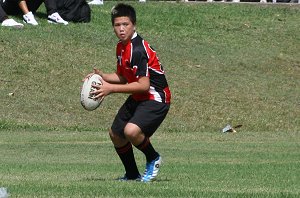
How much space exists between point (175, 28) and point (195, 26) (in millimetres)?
1136

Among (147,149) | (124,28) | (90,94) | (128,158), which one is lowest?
(128,158)

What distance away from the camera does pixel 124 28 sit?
11.4 m

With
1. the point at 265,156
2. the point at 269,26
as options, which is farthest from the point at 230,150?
the point at 269,26

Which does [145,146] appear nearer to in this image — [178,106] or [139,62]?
[139,62]

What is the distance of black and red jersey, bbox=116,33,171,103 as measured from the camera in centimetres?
1137

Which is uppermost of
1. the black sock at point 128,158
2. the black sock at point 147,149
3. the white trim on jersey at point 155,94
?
the white trim on jersey at point 155,94

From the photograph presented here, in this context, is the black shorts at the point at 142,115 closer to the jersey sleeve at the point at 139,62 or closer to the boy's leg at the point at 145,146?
the boy's leg at the point at 145,146

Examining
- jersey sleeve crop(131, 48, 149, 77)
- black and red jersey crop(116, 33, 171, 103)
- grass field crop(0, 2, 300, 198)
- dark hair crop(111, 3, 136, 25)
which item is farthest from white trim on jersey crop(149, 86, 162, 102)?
grass field crop(0, 2, 300, 198)

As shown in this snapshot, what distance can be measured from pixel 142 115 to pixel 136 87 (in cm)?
34

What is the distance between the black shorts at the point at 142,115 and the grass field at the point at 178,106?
0.57 meters

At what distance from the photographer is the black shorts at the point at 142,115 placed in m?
11.5

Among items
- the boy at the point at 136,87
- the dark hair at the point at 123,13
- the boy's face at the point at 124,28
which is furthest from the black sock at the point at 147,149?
the dark hair at the point at 123,13

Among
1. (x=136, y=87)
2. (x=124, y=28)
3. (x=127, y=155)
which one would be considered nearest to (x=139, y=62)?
(x=136, y=87)

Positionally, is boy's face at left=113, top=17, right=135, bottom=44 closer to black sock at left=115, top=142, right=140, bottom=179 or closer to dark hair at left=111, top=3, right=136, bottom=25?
dark hair at left=111, top=3, right=136, bottom=25
